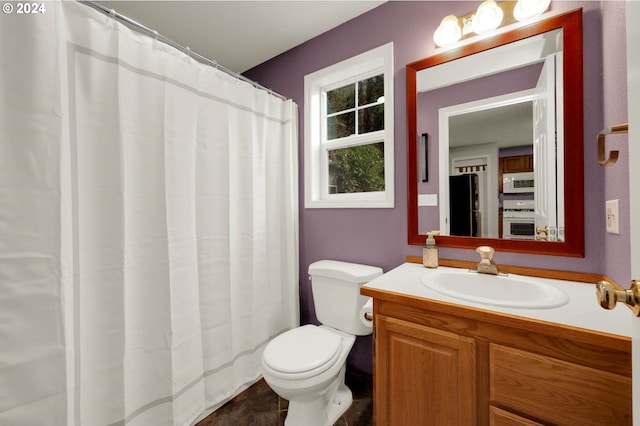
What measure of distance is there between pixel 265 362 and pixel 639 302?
128 cm

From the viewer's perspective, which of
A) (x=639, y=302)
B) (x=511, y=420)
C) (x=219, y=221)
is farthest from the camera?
(x=219, y=221)

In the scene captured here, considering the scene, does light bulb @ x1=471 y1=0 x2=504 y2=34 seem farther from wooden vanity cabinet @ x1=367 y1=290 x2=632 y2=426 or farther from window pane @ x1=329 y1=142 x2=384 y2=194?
wooden vanity cabinet @ x1=367 y1=290 x2=632 y2=426

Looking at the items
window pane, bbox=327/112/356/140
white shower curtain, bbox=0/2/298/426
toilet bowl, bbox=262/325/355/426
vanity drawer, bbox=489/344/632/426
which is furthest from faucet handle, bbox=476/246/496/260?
white shower curtain, bbox=0/2/298/426

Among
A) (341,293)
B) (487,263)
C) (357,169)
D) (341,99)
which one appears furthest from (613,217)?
(341,99)

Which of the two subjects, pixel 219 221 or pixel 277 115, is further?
pixel 277 115

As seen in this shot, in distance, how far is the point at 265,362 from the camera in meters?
1.26

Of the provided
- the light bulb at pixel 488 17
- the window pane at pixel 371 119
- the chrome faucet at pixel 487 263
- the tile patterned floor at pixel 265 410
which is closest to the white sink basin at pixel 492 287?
the chrome faucet at pixel 487 263

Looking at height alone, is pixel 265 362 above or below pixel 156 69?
below

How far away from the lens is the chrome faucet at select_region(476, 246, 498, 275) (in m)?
1.24

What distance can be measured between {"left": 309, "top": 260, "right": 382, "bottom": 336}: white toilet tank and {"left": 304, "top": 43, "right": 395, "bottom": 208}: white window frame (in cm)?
43

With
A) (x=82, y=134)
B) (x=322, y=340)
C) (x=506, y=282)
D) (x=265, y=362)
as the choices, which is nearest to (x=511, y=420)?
(x=506, y=282)

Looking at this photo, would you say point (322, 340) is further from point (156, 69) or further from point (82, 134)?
point (156, 69)

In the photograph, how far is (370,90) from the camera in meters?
1.92

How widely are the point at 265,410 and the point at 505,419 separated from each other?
1235mm
